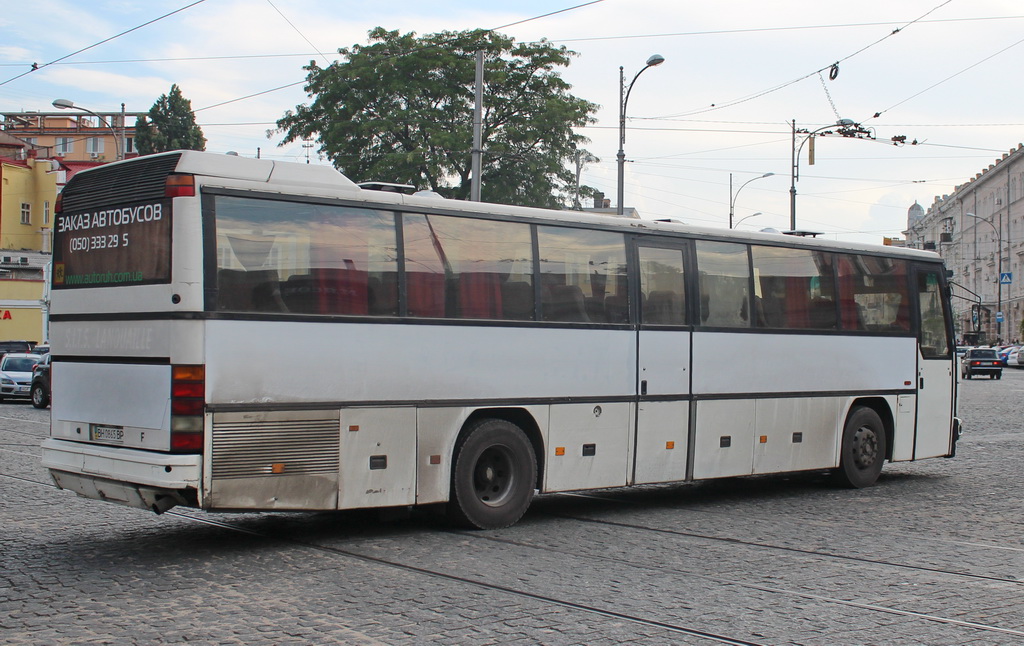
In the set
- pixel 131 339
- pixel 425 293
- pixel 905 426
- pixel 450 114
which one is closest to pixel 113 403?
pixel 131 339

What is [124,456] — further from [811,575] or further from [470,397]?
[811,575]

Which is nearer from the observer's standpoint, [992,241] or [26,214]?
[26,214]

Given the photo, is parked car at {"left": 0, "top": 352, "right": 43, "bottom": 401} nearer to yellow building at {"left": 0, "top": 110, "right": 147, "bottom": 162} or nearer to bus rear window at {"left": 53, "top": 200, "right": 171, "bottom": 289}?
bus rear window at {"left": 53, "top": 200, "right": 171, "bottom": 289}

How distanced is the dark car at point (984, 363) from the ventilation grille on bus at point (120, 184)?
178 feet

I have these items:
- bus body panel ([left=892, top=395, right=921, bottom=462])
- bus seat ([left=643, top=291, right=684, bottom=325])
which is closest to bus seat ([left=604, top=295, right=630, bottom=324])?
bus seat ([left=643, top=291, right=684, bottom=325])

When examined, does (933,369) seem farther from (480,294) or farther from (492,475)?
(480,294)

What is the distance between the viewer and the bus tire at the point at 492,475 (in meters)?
10.1

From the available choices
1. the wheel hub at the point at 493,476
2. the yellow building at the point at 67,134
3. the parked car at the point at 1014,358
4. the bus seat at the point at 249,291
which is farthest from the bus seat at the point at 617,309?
the yellow building at the point at 67,134

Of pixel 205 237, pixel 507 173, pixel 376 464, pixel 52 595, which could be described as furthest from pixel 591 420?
pixel 507 173

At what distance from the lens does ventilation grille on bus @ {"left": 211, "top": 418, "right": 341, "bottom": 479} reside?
857 cm

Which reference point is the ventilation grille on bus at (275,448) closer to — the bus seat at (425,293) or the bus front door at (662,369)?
the bus seat at (425,293)

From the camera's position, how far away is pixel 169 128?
90.8m

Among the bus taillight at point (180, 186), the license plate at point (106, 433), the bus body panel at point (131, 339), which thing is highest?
the bus taillight at point (180, 186)

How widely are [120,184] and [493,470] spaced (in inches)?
158
